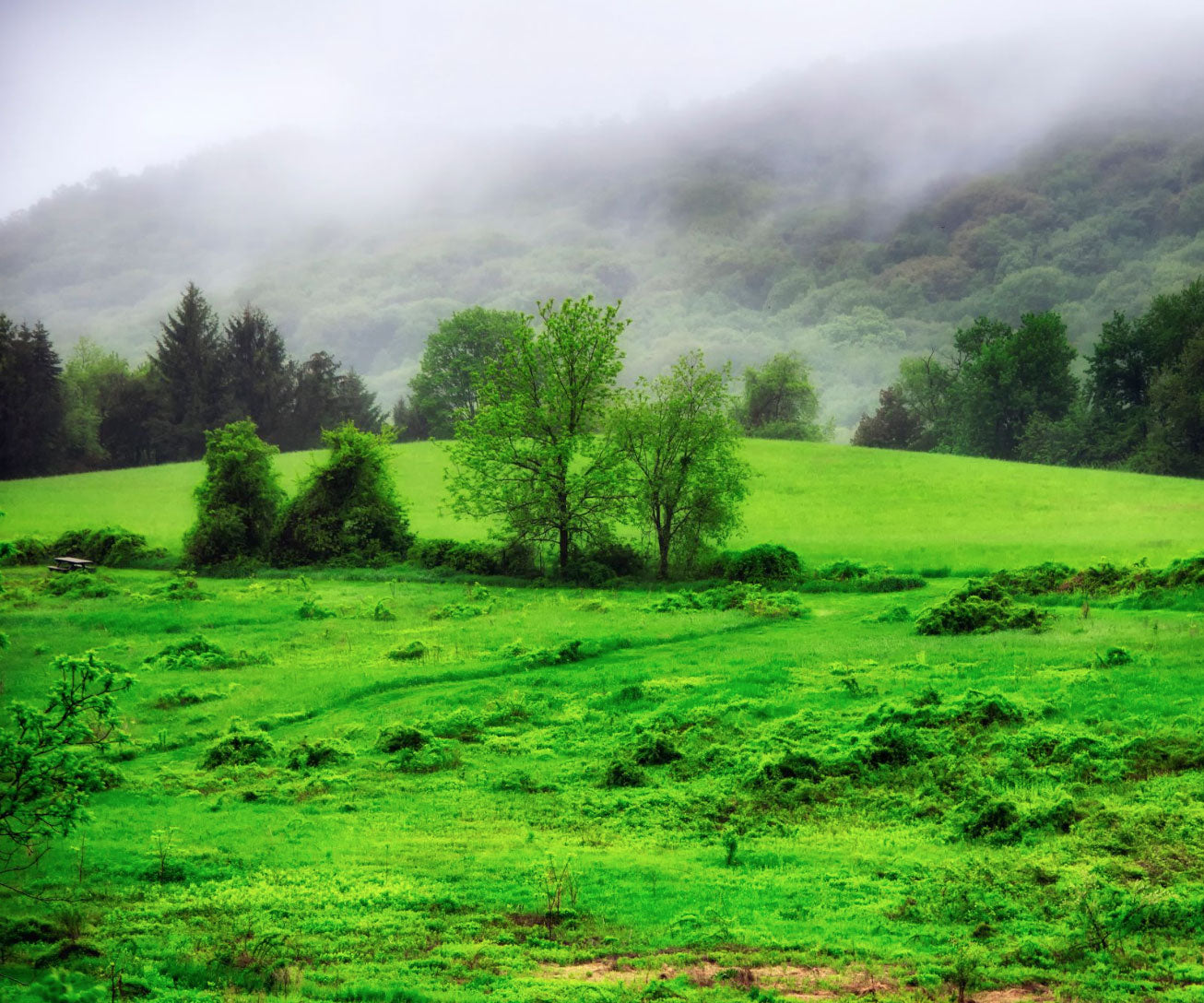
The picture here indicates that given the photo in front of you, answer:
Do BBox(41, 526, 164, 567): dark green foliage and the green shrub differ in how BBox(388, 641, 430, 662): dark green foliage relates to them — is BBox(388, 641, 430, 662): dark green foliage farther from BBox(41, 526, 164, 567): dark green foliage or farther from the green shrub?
BBox(41, 526, 164, 567): dark green foliage

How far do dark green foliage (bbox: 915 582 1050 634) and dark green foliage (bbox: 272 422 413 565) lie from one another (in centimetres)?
2760

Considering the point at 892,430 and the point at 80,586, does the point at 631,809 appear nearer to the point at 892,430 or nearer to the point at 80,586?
the point at 80,586

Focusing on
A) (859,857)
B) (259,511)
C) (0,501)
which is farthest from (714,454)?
(0,501)

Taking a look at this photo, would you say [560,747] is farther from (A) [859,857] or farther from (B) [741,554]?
(B) [741,554]

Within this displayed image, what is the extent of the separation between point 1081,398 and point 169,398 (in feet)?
299

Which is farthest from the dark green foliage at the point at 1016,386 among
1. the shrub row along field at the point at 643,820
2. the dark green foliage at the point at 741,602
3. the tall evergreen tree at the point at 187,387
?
the shrub row along field at the point at 643,820

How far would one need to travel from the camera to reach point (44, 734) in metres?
11.1

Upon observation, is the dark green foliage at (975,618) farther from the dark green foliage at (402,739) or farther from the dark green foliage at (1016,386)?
the dark green foliage at (1016,386)

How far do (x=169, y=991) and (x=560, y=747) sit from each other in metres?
11.1

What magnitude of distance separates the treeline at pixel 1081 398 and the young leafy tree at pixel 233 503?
237 feet

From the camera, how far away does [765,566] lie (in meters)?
42.2

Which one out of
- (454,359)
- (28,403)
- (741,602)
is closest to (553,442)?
(741,602)

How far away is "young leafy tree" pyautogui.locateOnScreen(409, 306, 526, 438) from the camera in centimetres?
11644

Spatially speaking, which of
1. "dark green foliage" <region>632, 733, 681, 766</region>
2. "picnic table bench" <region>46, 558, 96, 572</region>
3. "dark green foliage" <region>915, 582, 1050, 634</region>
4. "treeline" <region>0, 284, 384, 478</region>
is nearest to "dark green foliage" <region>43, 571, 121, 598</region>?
"picnic table bench" <region>46, 558, 96, 572</region>
